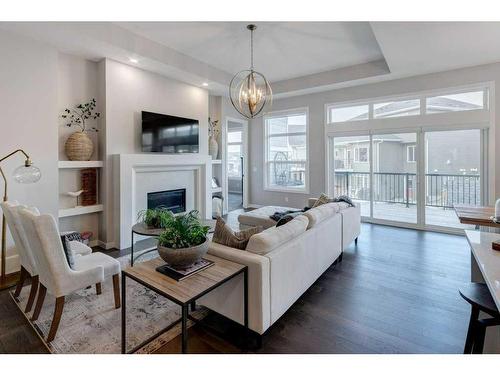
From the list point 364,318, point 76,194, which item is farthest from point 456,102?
point 76,194

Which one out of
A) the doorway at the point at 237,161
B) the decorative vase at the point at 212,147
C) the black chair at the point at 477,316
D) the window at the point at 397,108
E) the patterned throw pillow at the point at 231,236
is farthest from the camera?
the doorway at the point at 237,161

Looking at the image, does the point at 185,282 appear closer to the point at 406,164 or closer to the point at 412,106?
the point at 406,164

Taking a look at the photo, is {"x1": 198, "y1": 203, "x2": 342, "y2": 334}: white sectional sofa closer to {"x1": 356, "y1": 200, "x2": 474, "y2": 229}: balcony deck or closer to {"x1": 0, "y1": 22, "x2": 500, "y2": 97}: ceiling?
{"x1": 0, "y1": 22, "x2": 500, "y2": 97}: ceiling

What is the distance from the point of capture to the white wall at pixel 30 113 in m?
3.29

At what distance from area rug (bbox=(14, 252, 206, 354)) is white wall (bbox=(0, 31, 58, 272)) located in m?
1.30

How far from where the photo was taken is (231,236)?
7.38 feet

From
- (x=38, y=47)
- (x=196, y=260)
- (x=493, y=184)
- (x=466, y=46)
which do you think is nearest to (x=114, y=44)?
(x=38, y=47)

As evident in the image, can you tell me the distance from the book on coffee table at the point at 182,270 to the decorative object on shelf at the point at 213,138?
4541 millimetres

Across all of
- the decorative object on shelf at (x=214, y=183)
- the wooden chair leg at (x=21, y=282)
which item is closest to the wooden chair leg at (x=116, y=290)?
the wooden chair leg at (x=21, y=282)

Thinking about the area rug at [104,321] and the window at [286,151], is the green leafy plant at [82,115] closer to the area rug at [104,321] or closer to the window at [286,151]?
the area rug at [104,321]

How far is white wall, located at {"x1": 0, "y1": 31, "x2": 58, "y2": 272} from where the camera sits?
3289 mm

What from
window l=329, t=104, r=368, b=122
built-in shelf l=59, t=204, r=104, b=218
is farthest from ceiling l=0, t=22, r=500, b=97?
built-in shelf l=59, t=204, r=104, b=218

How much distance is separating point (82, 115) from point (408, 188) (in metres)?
6.09

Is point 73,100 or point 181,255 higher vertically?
point 73,100
